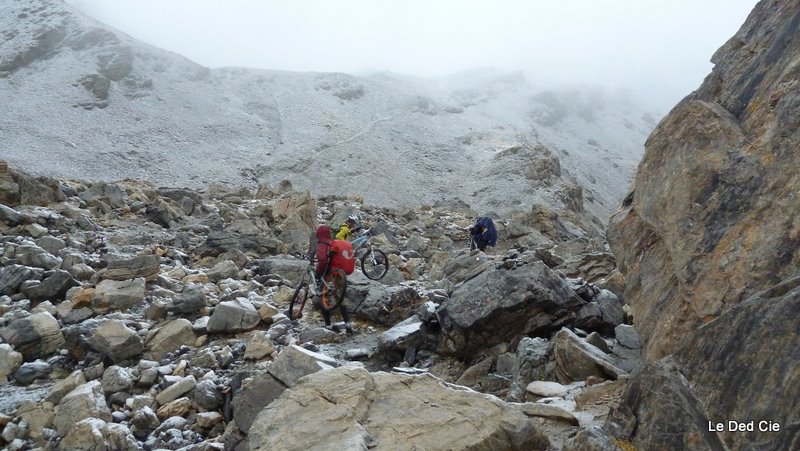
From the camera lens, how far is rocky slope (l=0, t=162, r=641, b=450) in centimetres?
508

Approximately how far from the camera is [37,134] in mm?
51812

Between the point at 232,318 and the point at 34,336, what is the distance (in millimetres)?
3561

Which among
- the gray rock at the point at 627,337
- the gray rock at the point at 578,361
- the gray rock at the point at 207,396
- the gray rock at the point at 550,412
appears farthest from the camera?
the gray rock at the point at 627,337

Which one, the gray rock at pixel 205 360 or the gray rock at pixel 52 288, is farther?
the gray rock at pixel 52 288

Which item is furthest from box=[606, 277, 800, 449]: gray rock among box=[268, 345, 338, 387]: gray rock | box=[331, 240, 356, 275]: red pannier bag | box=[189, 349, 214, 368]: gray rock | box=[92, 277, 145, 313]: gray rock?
box=[92, 277, 145, 313]: gray rock

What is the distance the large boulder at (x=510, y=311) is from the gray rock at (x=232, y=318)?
4135 mm

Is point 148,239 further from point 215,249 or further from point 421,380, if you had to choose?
point 421,380

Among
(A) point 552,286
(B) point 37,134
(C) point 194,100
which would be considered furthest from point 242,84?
(A) point 552,286

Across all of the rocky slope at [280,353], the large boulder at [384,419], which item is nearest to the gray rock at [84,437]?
→ the rocky slope at [280,353]

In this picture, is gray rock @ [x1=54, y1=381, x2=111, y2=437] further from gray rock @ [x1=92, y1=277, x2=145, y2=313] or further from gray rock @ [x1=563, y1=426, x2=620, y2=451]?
gray rock @ [x1=563, y1=426, x2=620, y2=451]

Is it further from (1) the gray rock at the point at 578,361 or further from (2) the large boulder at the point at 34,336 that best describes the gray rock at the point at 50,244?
(1) the gray rock at the point at 578,361

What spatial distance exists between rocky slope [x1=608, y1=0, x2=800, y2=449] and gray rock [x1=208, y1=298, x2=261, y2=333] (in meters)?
7.32

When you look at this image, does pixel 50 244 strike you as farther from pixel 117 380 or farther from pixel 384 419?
pixel 384 419

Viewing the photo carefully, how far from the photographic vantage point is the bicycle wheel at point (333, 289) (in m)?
10.8
